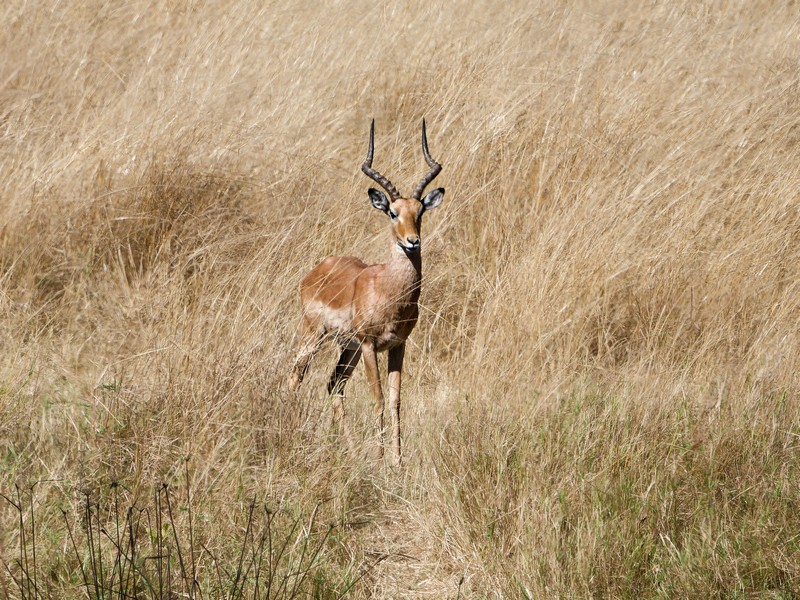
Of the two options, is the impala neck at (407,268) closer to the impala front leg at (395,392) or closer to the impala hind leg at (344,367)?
the impala front leg at (395,392)

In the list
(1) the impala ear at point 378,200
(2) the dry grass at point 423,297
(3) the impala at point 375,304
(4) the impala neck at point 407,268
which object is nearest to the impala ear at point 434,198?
(3) the impala at point 375,304

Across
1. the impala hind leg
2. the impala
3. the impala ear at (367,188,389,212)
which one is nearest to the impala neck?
the impala

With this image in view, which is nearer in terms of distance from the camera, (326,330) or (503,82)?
(326,330)

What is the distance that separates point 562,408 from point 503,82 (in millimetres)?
3759

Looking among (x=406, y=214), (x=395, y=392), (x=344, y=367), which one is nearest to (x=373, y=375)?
A: (x=395, y=392)

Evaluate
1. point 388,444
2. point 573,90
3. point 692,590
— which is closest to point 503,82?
point 573,90

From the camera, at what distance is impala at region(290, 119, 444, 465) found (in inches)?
201

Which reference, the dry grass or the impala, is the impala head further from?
the dry grass

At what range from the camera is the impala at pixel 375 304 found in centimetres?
511

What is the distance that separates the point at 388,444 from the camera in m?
4.91

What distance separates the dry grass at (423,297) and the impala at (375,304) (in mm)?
158

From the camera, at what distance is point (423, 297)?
6.34m

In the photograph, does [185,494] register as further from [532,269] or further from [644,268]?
[644,268]

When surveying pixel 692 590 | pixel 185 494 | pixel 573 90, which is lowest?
pixel 692 590
